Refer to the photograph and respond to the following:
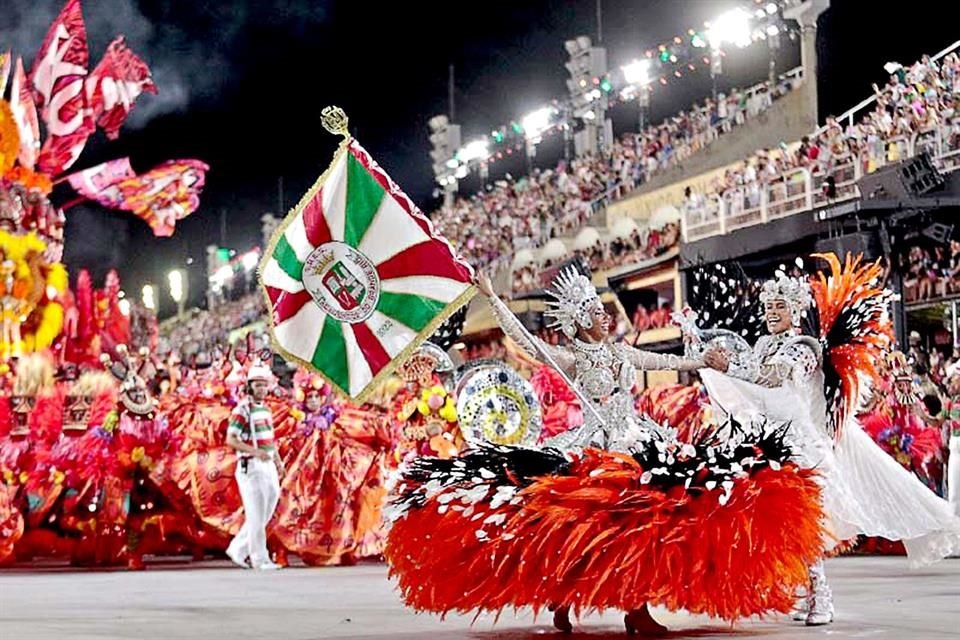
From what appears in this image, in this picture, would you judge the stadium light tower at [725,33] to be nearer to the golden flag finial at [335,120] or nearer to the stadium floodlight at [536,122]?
the stadium floodlight at [536,122]

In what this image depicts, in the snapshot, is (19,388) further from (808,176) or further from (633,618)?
(633,618)

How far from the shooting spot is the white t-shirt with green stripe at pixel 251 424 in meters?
12.2

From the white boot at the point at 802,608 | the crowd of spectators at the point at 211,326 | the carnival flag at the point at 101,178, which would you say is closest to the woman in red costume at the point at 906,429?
the white boot at the point at 802,608

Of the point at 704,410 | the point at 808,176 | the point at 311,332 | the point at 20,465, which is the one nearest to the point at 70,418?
the point at 20,465

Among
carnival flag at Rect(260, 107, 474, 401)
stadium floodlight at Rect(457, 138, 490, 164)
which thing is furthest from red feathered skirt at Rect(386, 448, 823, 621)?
stadium floodlight at Rect(457, 138, 490, 164)

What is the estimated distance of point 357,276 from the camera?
724cm

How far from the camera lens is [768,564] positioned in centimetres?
616

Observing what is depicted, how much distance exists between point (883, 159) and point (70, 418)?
38.9 feet

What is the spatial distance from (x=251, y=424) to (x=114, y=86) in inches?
783

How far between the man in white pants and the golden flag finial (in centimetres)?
528

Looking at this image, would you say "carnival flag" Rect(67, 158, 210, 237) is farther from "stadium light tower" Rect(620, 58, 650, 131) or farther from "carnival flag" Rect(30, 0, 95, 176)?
"stadium light tower" Rect(620, 58, 650, 131)

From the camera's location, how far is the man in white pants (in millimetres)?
12156

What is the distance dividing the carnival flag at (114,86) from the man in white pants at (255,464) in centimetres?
1953

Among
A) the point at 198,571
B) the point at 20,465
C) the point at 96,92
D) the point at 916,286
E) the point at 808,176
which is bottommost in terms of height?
the point at 198,571
